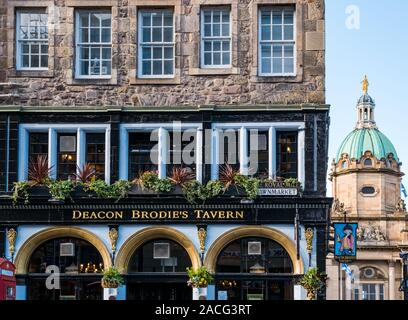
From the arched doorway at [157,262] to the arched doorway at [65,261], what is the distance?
84cm

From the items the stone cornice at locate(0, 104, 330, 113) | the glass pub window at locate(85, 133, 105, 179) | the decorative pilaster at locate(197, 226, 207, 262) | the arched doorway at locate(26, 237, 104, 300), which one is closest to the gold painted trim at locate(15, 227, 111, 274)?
the arched doorway at locate(26, 237, 104, 300)

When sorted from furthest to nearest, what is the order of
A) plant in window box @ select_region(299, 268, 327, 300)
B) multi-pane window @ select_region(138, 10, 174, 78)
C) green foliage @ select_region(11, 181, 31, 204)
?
multi-pane window @ select_region(138, 10, 174, 78) → green foliage @ select_region(11, 181, 31, 204) → plant in window box @ select_region(299, 268, 327, 300)

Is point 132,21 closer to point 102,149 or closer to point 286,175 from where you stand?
point 102,149

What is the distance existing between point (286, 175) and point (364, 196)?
7257cm

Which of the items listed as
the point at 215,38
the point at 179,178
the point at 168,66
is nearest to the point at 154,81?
the point at 168,66

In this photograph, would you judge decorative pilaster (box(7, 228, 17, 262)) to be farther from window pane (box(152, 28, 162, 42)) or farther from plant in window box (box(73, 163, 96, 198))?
window pane (box(152, 28, 162, 42))

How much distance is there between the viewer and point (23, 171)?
91.1 ft

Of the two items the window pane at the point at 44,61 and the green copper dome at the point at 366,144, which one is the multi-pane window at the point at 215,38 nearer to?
the window pane at the point at 44,61

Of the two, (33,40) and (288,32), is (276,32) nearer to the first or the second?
(288,32)

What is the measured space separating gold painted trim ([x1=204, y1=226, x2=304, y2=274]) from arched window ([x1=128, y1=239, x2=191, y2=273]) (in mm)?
836

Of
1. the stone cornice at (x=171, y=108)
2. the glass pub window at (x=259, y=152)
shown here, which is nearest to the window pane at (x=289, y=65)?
the stone cornice at (x=171, y=108)

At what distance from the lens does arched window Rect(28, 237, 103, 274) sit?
89.0 feet

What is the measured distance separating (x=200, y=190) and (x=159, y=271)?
2883 mm
